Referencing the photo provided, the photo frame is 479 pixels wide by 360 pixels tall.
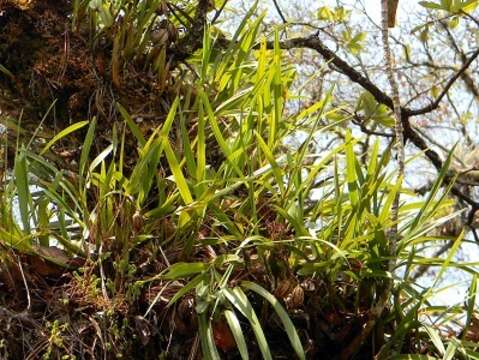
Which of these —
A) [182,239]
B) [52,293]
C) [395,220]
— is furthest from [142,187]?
[395,220]

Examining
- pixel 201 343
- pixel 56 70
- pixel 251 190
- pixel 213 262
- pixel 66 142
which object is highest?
pixel 56 70

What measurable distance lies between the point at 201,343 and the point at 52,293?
0.22 metres

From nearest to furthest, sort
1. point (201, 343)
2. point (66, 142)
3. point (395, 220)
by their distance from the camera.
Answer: point (201, 343) < point (395, 220) < point (66, 142)

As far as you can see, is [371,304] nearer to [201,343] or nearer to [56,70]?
[201,343]

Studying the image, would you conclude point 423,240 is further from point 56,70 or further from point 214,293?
point 56,70

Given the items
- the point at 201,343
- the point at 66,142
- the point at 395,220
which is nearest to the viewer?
the point at 201,343

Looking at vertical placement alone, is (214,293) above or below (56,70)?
below

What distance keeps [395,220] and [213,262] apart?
278 millimetres

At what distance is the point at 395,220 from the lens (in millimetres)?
1062

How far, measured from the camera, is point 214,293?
0.98 m

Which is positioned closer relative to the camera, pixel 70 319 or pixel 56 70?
pixel 70 319

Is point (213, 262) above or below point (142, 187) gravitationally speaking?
below

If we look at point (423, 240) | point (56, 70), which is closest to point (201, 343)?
point (423, 240)

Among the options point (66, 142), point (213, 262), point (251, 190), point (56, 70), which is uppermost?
point (56, 70)
